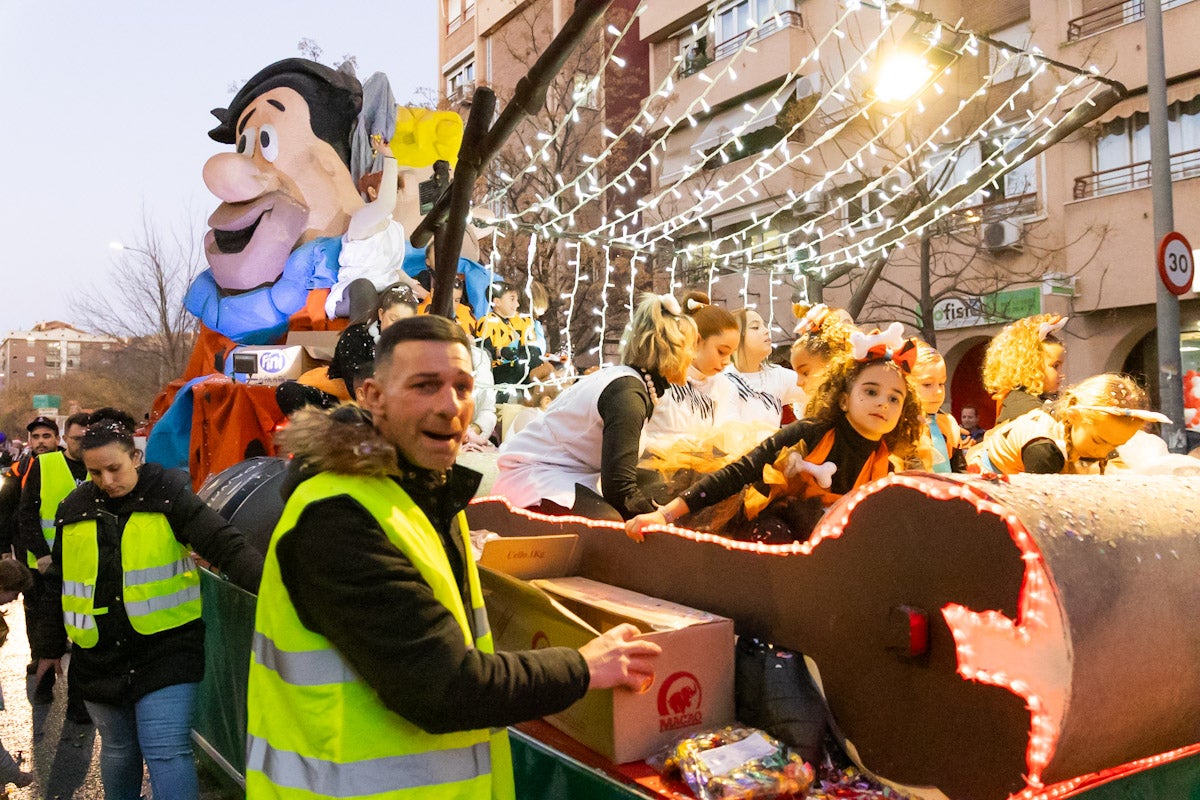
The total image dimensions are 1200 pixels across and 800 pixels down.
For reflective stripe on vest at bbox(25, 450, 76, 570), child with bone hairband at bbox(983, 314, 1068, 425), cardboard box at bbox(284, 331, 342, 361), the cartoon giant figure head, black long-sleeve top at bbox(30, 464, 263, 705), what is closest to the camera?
black long-sleeve top at bbox(30, 464, 263, 705)

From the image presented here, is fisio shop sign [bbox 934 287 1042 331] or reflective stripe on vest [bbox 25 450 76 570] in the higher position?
fisio shop sign [bbox 934 287 1042 331]

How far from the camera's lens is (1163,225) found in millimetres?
7309

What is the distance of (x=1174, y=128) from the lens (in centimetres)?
1412

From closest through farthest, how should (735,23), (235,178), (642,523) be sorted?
(642,523) < (235,178) < (735,23)

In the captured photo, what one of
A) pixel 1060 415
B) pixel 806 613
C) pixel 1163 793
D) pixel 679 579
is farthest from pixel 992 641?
pixel 1060 415

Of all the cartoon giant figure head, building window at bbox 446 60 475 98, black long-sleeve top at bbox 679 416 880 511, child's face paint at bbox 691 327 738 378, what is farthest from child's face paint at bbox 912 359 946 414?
building window at bbox 446 60 475 98

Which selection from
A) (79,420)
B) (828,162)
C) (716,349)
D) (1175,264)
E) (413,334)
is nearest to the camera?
(413,334)

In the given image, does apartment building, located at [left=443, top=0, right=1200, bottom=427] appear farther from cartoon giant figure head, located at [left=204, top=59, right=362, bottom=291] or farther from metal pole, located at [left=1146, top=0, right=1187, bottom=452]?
cartoon giant figure head, located at [left=204, top=59, right=362, bottom=291]

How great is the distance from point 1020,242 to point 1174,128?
2614mm

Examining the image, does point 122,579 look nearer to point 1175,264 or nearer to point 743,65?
point 1175,264

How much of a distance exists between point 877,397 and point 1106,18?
1488 cm

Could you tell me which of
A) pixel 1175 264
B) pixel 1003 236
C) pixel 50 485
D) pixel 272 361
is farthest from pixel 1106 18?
pixel 50 485

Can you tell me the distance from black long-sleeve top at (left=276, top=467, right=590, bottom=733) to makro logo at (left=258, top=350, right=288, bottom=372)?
6.38 meters

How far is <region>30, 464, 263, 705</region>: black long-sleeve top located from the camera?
10.4 feet
